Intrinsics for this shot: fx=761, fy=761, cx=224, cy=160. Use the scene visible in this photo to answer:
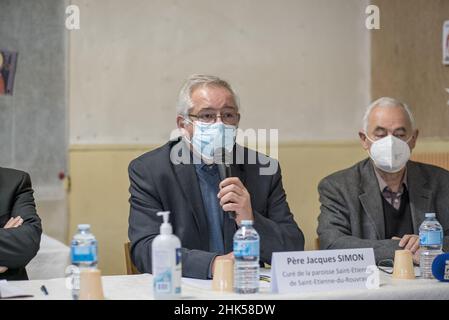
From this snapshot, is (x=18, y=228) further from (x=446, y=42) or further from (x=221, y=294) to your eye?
(x=446, y=42)

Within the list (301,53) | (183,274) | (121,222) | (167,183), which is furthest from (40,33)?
(183,274)

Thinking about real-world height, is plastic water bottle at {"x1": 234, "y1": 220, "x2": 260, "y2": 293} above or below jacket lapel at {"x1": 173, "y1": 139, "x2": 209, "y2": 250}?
below

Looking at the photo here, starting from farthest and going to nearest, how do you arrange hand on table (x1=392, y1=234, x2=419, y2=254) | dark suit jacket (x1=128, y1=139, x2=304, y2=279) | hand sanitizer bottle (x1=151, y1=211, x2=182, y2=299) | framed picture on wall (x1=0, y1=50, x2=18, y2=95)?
1. framed picture on wall (x1=0, y1=50, x2=18, y2=95)
2. hand on table (x1=392, y1=234, x2=419, y2=254)
3. dark suit jacket (x1=128, y1=139, x2=304, y2=279)
4. hand sanitizer bottle (x1=151, y1=211, x2=182, y2=299)

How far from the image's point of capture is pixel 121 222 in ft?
14.8

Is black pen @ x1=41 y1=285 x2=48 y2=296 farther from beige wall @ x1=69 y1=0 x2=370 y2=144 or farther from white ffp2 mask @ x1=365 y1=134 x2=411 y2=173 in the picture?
beige wall @ x1=69 y1=0 x2=370 y2=144

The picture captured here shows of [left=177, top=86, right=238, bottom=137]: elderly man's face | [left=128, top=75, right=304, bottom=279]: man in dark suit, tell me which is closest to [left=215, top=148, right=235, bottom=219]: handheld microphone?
[left=128, top=75, right=304, bottom=279]: man in dark suit

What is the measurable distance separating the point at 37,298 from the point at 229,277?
1.79 feet

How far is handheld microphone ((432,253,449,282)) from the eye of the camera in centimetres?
240

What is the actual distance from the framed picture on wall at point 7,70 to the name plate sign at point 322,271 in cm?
264

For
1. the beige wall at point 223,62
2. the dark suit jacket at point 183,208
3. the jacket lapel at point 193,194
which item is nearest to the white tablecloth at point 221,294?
the dark suit jacket at point 183,208

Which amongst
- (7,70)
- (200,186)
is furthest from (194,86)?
(7,70)

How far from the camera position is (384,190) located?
3217mm

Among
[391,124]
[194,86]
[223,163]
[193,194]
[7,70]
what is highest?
[7,70]

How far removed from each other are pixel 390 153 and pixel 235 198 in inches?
36.4
